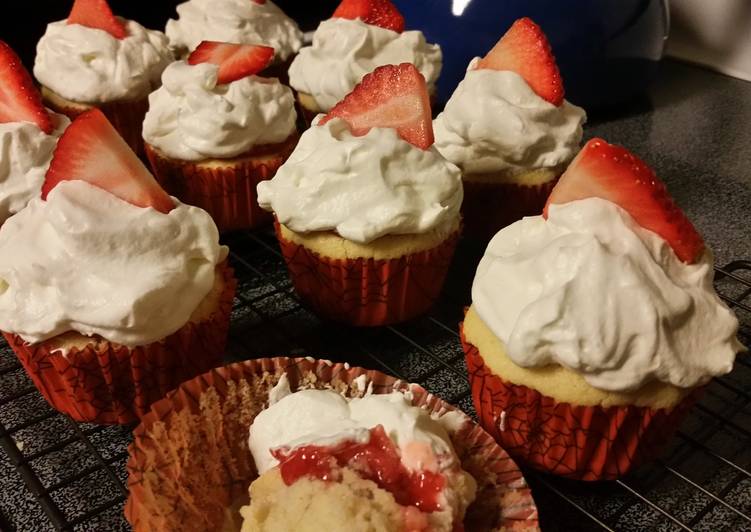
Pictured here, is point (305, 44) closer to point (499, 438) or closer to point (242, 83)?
point (242, 83)

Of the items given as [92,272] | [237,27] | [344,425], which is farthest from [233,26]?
[344,425]

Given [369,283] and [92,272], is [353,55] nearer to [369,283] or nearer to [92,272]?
[369,283]

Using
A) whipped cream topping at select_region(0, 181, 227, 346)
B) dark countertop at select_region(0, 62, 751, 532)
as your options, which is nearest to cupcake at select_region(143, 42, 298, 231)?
dark countertop at select_region(0, 62, 751, 532)

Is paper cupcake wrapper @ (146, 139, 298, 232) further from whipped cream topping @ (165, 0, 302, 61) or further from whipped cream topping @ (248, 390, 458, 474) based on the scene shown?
whipped cream topping @ (248, 390, 458, 474)

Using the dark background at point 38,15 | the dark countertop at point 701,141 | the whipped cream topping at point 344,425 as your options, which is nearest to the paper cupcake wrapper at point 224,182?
the whipped cream topping at point 344,425

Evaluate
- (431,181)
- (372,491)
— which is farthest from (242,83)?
(372,491)

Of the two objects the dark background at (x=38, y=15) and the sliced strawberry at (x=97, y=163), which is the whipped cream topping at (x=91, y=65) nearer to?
the dark background at (x=38, y=15)
